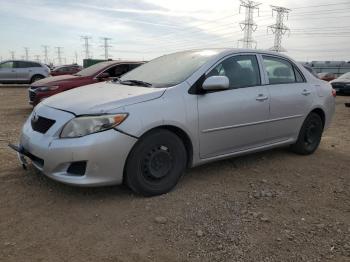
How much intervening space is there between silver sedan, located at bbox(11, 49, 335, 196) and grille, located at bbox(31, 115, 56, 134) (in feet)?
0.04

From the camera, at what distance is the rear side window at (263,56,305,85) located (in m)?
5.45

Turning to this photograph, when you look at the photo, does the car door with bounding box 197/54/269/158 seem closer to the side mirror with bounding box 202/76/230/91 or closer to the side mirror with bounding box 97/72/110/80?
the side mirror with bounding box 202/76/230/91

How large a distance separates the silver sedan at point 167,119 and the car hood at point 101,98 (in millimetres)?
10

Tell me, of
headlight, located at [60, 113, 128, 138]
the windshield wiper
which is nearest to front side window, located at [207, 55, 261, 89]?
the windshield wiper

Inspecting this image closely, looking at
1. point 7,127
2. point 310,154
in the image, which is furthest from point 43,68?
point 310,154

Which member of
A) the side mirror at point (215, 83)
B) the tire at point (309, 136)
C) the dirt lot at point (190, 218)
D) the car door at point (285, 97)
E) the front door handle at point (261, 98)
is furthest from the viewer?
the tire at point (309, 136)

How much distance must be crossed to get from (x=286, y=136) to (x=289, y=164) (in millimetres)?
398

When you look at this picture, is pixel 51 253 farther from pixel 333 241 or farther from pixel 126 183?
pixel 333 241

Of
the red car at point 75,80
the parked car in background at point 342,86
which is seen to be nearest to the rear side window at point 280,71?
the red car at point 75,80

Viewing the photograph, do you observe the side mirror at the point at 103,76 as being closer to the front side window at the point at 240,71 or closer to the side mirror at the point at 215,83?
the front side window at the point at 240,71

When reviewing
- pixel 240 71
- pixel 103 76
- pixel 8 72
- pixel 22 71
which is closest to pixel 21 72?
pixel 22 71

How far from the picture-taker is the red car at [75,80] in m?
9.83

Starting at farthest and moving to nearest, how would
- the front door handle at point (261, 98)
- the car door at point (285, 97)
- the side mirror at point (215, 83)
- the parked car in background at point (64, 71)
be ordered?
the parked car in background at point (64, 71)
the car door at point (285, 97)
the front door handle at point (261, 98)
the side mirror at point (215, 83)

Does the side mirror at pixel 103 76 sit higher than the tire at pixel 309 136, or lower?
higher
